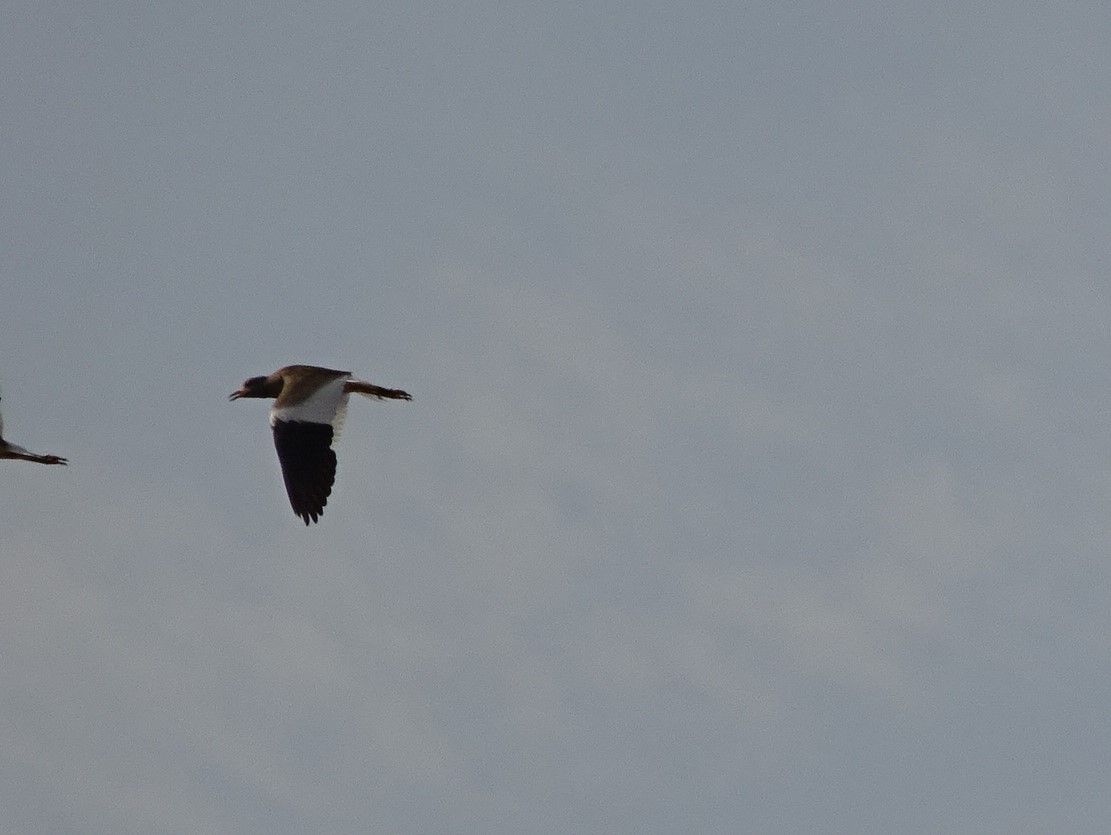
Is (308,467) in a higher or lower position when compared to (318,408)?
lower

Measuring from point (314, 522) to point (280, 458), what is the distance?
1.32m

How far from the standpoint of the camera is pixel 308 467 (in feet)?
263

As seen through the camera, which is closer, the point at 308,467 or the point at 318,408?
the point at 308,467

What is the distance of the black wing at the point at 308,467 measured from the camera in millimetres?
80188

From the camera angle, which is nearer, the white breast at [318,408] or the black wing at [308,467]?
the black wing at [308,467]

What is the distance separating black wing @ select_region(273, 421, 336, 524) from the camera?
8019 centimetres

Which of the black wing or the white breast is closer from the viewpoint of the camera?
the black wing

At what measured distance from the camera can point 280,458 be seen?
80438mm

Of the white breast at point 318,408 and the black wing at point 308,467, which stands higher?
the white breast at point 318,408

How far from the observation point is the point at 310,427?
8050cm

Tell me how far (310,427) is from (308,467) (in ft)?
2.40

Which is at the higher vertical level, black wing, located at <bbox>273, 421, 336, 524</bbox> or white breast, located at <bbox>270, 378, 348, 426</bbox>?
white breast, located at <bbox>270, 378, 348, 426</bbox>

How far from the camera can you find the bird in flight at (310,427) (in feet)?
263

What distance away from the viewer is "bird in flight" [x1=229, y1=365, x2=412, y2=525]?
8019 cm
